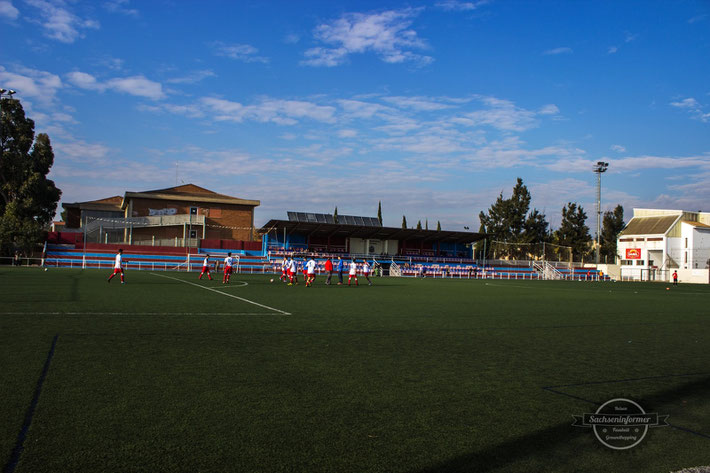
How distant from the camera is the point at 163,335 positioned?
27.2 feet

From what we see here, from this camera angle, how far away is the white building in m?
59.6

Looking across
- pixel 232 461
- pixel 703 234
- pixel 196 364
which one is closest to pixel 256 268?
pixel 196 364

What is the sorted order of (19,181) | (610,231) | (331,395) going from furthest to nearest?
(610,231) → (19,181) → (331,395)

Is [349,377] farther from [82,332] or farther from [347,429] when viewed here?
[82,332]

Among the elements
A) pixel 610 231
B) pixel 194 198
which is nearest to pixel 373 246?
pixel 194 198

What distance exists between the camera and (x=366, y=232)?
62.9 metres

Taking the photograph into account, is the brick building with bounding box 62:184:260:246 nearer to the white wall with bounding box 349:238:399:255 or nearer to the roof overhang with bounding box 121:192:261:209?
the roof overhang with bounding box 121:192:261:209

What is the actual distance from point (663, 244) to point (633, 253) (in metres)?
3.46

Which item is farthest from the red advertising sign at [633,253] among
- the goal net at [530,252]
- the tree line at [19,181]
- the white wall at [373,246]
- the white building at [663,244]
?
the tree line at [19,181]

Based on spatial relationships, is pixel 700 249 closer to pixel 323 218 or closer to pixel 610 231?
pixel 610 231

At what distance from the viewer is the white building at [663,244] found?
196 feet

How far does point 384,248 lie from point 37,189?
Answer: 125 feet

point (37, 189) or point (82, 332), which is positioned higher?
point (37, 189)

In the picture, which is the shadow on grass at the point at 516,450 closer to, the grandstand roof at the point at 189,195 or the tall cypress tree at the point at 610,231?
the grandstand roof at the point at 189,195
